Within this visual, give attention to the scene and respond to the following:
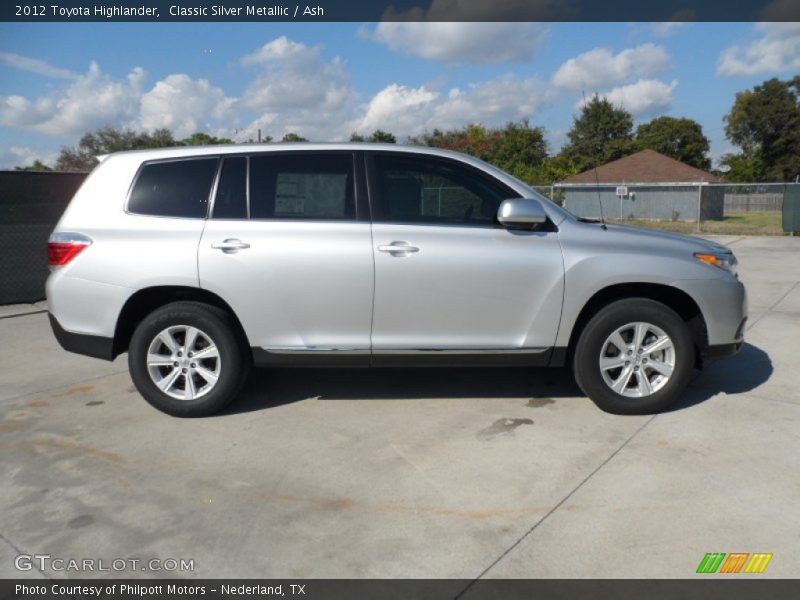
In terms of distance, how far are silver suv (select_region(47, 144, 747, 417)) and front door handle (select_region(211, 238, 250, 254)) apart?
15 mm

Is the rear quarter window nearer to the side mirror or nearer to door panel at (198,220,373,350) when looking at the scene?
door panel at (198,220,373,350)

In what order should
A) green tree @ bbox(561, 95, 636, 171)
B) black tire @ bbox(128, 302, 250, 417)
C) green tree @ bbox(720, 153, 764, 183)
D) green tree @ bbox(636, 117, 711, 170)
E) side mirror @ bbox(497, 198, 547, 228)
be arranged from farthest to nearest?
green tree @ bbox(636, 117, 711, 170), green tree @ bbox(720, 153, 764, 183), green tree @ bbox(561, 95, 636, 171), black tire @ bbox(128, 302, 250, 417), side mirror @ bbox(497, 198, 547, 228)

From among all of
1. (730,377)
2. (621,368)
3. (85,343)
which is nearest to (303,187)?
(85,343)

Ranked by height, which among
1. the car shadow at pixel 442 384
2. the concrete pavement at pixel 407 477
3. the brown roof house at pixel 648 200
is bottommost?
the concrete pavement at pixel 407 477

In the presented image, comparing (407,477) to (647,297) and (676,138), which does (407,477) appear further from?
(676,138)

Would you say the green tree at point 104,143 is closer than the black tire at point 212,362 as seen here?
No

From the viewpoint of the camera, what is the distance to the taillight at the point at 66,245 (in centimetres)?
452

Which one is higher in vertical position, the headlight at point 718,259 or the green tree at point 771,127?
the green tree at point 771,127

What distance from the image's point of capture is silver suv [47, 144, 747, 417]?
442cm

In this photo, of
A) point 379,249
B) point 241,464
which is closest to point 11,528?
point 241,464

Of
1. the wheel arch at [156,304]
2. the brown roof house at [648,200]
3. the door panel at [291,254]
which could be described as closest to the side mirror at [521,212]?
the door panel at [291,254]

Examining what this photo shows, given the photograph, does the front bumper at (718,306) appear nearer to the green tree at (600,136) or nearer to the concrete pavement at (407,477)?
the concrete pavement at (407,477)

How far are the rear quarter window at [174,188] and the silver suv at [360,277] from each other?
0.4 inches

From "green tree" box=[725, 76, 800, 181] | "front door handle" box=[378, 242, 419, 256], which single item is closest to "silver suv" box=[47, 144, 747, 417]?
"front door handle" box=[378, 242, 419, 256]
